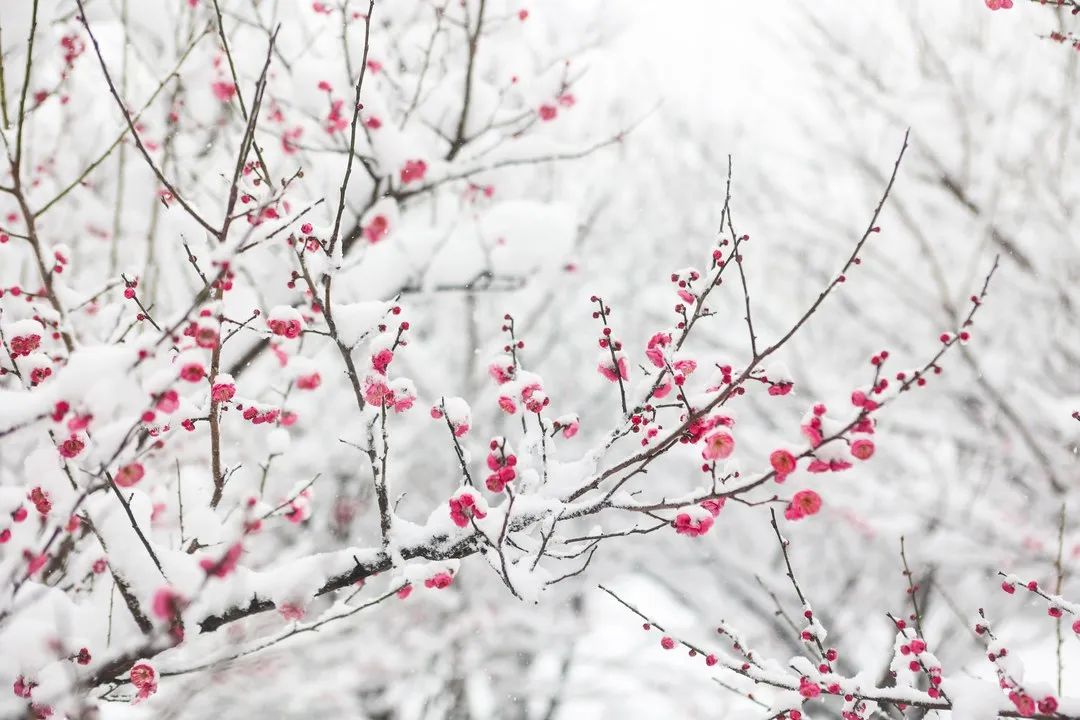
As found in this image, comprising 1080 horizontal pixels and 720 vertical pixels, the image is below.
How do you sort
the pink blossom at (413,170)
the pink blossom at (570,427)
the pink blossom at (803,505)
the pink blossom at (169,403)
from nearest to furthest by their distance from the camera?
the pink blossom at (169,403) → the pink blossom at (803,505) → the pink blossom at (570,427) → the pink blossom at (413,170)

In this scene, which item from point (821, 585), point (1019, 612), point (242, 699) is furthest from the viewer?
point (821, 585)

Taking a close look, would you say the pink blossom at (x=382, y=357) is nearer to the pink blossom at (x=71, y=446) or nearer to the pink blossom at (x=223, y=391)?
the pink blossom at (x=223, y=391)

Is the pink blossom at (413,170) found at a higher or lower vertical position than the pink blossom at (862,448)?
higher

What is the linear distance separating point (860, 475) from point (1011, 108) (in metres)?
2.92

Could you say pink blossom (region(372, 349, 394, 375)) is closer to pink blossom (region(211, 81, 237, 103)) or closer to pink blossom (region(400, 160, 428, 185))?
pink blossom (region(400, 160, 428, 185))

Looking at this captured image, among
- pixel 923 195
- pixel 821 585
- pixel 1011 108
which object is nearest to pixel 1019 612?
pixel 821 585

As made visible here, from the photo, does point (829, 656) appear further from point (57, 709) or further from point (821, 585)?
point (821, 585)

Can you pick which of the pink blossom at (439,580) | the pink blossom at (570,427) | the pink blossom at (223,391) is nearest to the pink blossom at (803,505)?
the pink blossom at (570,427)

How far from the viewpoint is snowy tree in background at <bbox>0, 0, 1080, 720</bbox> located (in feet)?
4.79

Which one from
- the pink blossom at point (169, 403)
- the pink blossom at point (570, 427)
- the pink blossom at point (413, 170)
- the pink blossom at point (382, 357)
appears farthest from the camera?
the pink blossom at point (413, 170)

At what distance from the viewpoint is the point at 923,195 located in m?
5.54

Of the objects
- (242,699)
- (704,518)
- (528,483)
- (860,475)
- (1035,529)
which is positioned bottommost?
(704,518)

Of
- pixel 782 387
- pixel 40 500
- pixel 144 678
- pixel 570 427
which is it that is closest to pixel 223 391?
pixel 40 500

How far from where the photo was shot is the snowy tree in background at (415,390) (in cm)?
146
